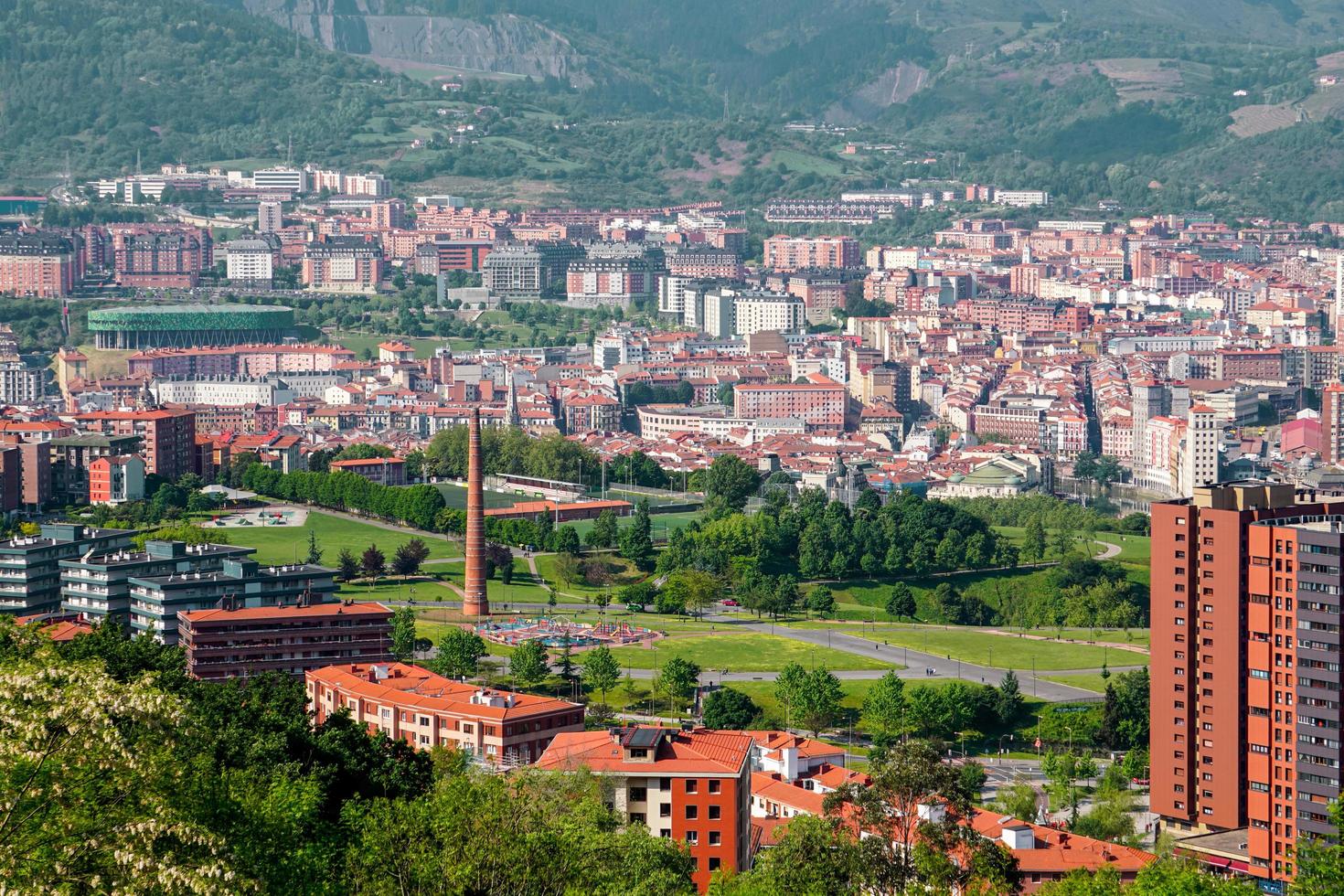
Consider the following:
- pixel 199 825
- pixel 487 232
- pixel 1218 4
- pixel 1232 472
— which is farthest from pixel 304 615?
pixel 1218 4

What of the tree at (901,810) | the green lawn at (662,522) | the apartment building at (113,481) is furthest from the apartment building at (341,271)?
the tree at (901,810)

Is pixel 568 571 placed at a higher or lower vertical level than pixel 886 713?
higher

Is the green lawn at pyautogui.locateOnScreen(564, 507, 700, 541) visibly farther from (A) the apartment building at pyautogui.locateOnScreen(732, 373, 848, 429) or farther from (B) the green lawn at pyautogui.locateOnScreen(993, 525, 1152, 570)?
(A) the apartment building at pyautogui.locateOnScreen(732, 373, 848, 429)

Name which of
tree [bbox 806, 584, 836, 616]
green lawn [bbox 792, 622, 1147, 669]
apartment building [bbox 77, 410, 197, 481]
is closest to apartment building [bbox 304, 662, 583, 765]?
green lawn [bbox 792, 622, 1147, 669]

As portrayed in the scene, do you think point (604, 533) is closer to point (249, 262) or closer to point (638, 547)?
point (638, 547)

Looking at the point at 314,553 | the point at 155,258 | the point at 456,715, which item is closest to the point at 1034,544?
the point at 314,553

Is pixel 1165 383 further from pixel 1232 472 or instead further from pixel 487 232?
pixel 487 232

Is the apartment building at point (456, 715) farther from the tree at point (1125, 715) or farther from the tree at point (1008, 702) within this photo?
the tree at point (1125, 715)

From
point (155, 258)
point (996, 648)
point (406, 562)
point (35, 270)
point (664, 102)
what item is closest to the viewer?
point (996, 648)
